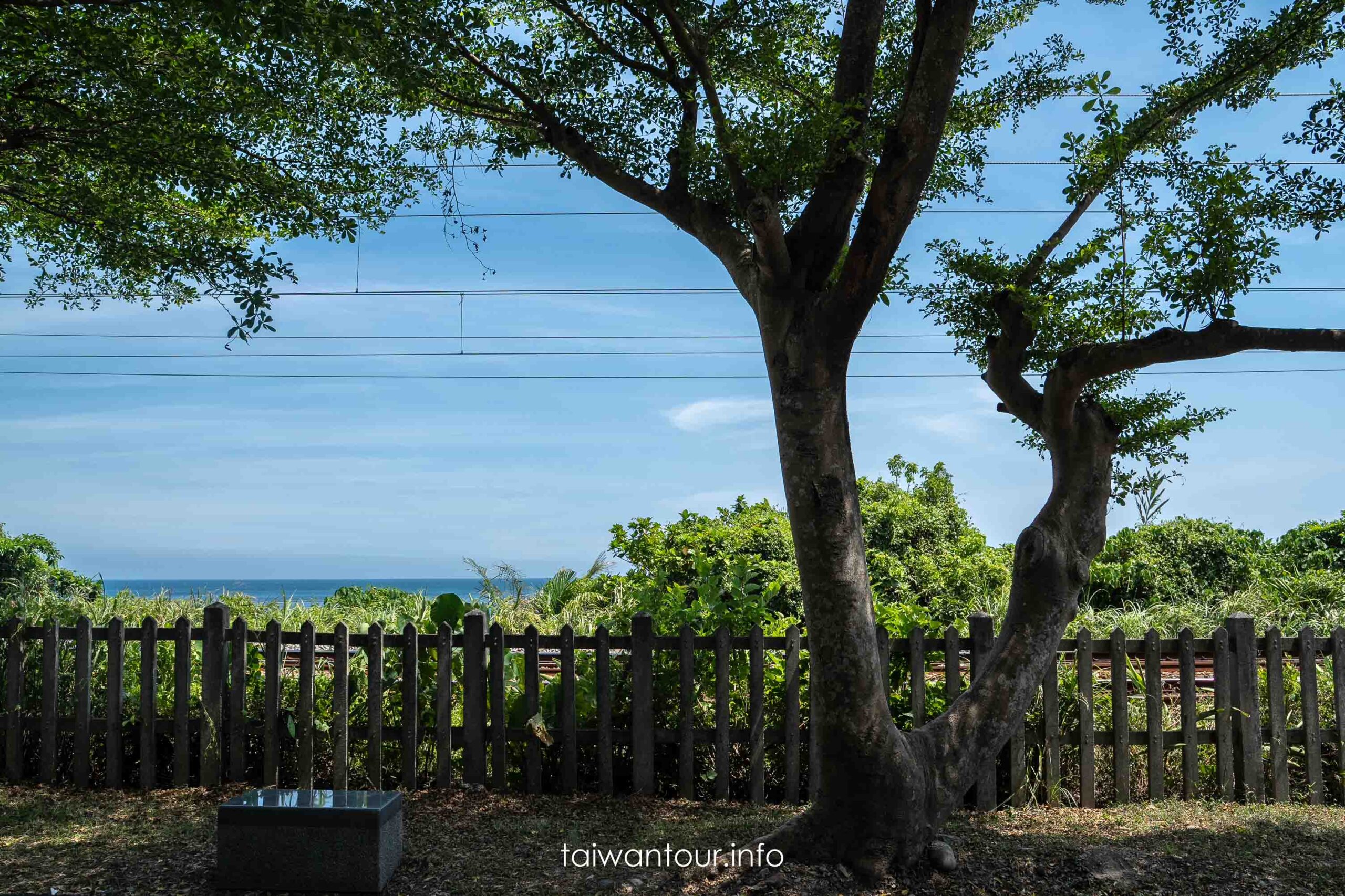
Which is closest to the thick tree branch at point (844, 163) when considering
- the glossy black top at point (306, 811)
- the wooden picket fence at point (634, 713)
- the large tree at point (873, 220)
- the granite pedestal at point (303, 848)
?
the large tree at point (873, 220)

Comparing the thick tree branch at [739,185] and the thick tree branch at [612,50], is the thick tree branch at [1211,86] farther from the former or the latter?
the thick tree branch at [612,50]

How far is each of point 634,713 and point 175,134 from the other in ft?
17.1

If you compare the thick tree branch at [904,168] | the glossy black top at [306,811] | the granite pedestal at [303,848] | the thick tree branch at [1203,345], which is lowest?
the granite pedestal at [303,848]

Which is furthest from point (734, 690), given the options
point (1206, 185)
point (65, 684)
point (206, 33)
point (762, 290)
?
point (206, 33)

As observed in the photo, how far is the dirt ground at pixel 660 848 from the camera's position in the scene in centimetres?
503

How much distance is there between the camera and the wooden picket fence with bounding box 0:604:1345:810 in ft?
21.9

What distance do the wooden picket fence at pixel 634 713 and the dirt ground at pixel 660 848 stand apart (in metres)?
0.24

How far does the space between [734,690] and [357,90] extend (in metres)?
5.53

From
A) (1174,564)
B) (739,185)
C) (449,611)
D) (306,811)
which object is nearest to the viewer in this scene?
(306,811)

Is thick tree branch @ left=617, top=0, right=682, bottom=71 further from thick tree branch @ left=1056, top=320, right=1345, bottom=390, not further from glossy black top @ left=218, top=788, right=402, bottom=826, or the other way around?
glossy black top @ left=218, top=788, right=402, bottom=826

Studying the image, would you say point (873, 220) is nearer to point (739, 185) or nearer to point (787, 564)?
point (739, 185)

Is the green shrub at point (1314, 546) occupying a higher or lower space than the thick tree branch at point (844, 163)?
lower

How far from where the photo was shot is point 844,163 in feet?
18.7

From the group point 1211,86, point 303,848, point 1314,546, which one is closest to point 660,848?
point 303,848
